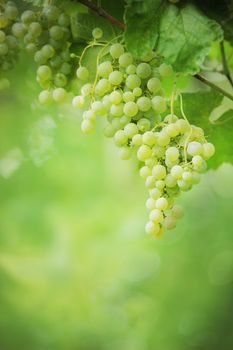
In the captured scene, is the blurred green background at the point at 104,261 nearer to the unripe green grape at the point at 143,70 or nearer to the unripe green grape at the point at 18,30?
the unripe green grape at the point at 18,30

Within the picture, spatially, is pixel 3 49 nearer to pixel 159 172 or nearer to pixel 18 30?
pixel 18 30

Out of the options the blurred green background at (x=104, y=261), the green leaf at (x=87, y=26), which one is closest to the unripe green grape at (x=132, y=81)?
the green leaf at (x=87, y=26)

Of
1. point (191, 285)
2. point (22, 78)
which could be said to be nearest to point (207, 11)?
point (22, 78)

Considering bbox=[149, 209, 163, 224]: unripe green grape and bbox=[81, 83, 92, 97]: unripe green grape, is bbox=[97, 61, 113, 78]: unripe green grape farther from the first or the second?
bbox=[149, 209, 163, 224]: unripe green grape

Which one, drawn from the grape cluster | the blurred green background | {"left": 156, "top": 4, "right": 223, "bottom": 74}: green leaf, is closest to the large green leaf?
{"left": 156, "top": 4, "right": 223, "bottom": 74}: green leaf

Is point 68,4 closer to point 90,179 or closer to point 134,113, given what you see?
point 134,113

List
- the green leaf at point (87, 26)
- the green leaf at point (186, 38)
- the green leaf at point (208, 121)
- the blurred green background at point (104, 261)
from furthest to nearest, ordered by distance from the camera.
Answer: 1. the blurred green background at point (104, 261)
2. the green leaf at point (208, 121)
3. the green leaf at point (87, 26)
4. the green leaf at point (186, 38)
